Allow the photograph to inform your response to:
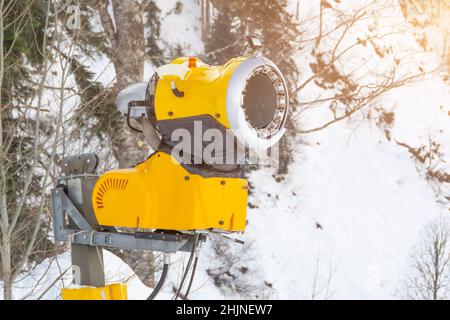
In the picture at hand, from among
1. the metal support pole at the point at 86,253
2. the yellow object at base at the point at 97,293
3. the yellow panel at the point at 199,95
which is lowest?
the yellow object at base at the point at 97,293

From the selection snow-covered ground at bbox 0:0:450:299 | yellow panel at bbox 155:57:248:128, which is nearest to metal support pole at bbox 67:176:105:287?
yellow panel at bbox 155:57:248:128

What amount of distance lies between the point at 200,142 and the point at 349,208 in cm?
2372

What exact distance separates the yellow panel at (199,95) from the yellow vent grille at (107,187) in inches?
13.4

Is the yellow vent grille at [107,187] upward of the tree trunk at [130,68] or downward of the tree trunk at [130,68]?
downward

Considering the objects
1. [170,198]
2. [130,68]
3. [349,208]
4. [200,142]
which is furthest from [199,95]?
[349,208]

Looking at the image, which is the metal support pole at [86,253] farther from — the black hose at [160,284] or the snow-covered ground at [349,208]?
the snow-covered ground at [349,208]

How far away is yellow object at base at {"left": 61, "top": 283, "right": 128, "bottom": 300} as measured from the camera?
9.50 ft

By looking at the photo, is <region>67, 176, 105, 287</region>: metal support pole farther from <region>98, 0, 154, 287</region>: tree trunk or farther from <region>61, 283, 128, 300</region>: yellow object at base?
<region>98, 0, 154, 287</region>: tree trunk

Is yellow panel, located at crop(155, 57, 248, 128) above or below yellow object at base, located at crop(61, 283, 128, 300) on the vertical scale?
above

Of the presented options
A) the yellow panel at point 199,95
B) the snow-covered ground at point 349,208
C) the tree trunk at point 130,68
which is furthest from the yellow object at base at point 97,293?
the snow-covered ground at point 349,208

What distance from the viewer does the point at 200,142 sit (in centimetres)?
266

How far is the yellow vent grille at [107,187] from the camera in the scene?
278 cm

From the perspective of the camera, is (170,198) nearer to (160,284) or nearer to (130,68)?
(160,284)

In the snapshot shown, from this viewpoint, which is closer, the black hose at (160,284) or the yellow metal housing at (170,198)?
the yellow metal housing at (170,198)
